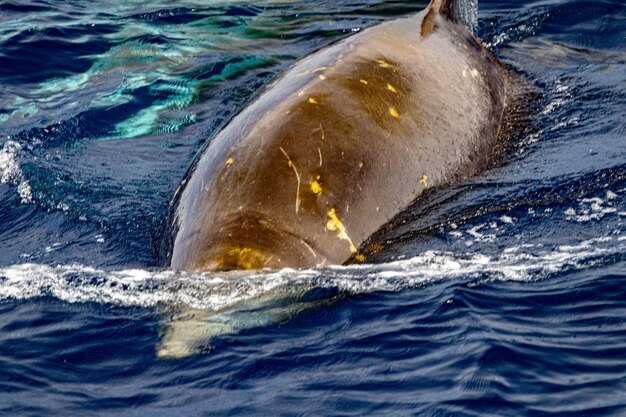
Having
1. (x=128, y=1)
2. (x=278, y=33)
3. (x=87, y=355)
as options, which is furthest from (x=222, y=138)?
(x=128, y=1)

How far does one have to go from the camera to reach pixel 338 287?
23.5 ft

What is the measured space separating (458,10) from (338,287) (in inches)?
251

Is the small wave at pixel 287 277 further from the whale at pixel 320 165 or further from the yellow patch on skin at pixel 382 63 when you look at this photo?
the yellow patch on skin at pixel 382 63

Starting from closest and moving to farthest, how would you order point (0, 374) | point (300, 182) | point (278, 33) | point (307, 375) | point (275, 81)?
point (307, 375) → point (0, 374) → point (300, 182) → point (275, 81) → point (278, 33)

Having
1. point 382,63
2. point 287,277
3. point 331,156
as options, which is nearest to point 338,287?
point 287,277

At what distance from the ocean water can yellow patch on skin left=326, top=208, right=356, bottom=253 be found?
0.24 metres

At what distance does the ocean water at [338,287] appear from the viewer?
602cm

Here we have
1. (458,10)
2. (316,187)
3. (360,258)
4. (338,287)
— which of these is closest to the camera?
(338,287)

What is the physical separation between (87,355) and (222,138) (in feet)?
8.84

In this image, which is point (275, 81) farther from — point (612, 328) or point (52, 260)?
point (612, 328)

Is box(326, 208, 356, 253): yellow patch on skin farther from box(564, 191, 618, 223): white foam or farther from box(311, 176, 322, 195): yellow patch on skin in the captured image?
box(564, 191, 618, 223): white foam

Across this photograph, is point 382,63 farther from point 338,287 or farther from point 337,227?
point 338,287

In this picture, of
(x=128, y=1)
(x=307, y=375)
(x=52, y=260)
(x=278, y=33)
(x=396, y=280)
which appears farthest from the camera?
(x=128, y=1)

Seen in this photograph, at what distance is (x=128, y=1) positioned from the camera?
19125 mm
